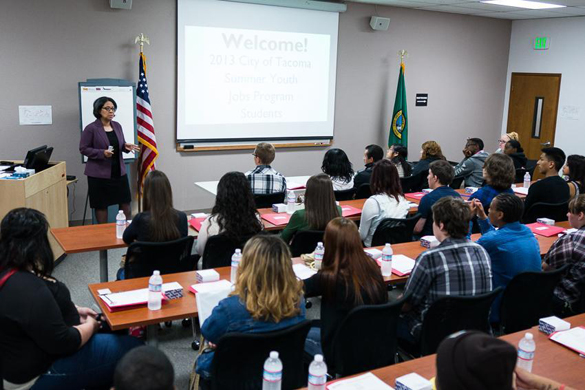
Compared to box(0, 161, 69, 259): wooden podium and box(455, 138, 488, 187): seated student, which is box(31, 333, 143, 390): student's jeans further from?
→ box(455, 138, 488, 187): seated student

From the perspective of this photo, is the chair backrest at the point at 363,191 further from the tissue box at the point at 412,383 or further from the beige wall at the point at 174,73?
the tissue box at the point at 412,383

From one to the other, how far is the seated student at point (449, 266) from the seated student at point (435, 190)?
1711mm

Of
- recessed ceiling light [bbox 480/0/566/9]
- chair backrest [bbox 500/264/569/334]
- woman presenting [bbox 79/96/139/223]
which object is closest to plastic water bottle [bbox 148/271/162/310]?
chair backrest [bbox 500/264/569/334]

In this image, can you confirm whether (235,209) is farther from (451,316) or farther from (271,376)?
(271,376)

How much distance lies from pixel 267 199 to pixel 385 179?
1.34 m

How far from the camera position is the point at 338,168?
19.5 ft

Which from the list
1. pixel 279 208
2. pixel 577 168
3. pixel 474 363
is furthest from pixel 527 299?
pixel 577 168

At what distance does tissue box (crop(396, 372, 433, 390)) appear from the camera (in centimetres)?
223

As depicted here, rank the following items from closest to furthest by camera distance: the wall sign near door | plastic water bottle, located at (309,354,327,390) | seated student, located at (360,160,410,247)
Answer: plastic water bottle, located at (309,354,327,390), seated student, located at (360,160,410,247), the wall sign near door

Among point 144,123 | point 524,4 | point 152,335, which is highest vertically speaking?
point 524,4

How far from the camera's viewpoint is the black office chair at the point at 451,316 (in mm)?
2861

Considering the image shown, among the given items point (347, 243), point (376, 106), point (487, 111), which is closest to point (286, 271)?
point (347, 243)

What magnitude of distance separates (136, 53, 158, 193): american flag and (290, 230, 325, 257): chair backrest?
3.59m

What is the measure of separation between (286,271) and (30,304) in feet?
3.59
